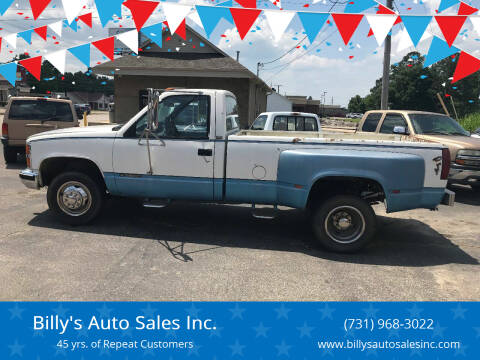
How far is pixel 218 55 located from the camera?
65.0 feet

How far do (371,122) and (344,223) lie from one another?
18.9ft

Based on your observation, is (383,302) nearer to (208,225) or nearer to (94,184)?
(208,225)

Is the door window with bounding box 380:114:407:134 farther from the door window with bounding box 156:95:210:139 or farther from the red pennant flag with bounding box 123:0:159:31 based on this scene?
the red pennant flag with bounding box 123:0:159:31

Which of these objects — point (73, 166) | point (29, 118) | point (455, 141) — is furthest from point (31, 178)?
point (455, 141)

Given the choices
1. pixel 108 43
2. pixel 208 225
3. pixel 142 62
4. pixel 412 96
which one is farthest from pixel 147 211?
pixel 412 96

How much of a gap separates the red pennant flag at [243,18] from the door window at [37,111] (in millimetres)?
6152

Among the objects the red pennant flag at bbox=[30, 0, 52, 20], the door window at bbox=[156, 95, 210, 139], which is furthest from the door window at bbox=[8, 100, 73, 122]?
the door window at bbox=[156, 95, 210, 139]

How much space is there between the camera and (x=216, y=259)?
4.93 meters

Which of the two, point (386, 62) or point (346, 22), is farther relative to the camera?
point (386, 62)

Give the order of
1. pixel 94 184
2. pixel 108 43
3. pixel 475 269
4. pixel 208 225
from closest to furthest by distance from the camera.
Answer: pixel 475 269 < pixel 94 184 < pixel 208 225 < pixel 108 43

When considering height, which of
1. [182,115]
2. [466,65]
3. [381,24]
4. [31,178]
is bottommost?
[31,178]

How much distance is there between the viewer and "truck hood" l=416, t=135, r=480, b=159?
8.39 metres

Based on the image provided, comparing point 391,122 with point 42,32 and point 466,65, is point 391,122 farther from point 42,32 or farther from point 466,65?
point 42,32

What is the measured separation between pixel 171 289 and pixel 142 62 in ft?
54.8
